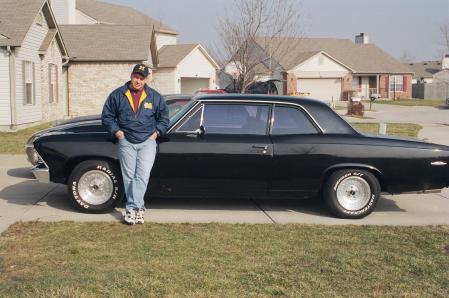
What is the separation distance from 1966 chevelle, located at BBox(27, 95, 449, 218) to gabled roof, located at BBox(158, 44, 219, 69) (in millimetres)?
31032

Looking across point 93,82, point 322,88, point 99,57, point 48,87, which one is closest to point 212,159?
point 48,87

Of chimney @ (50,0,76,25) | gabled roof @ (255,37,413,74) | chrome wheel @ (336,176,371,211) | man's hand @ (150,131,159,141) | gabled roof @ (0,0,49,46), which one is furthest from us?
gabled roof @ (255,37,413,74)

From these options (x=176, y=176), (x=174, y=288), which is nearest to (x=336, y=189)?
(x=176, y=176)

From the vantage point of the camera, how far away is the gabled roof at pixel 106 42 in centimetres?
2647

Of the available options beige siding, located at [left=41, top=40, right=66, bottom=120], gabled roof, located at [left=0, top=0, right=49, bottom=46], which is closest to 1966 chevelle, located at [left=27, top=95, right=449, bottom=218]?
gabled roof, located at [left=0, top=0, right=49, bottom=46]

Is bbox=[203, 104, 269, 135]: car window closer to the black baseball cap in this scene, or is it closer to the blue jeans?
the blue jeans

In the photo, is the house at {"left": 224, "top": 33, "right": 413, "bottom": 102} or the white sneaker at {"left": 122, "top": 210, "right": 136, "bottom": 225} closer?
the white sneaker at {"left": 122, "top": 210, "right": 136, "bottom": 225}

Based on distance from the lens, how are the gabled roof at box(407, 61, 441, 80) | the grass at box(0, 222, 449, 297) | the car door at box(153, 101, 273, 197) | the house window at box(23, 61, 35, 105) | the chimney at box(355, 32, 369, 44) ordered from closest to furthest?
the grass at box(0, 222, 449, 297), the car door at box(153, 101, 273, 197), the house window at box(23, 61, 35, 105), the chimney at box(355, 32, 369, 44), the gabled roof at box(407, 61, 441, 80)

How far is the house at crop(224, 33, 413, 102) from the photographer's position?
5153 cm

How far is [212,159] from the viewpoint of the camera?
22.8 feet

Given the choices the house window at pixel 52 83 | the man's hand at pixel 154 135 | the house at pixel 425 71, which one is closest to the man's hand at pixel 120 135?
the man's hand at pixel 154 135

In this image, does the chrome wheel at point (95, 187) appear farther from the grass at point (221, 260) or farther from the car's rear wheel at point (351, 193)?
the car's rear wheel at point (351, 193)

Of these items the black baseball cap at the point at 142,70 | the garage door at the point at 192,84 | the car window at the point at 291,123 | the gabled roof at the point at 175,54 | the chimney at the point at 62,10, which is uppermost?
the chimney at the point at 62,10

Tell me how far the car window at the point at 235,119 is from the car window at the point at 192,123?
3.2 inches
